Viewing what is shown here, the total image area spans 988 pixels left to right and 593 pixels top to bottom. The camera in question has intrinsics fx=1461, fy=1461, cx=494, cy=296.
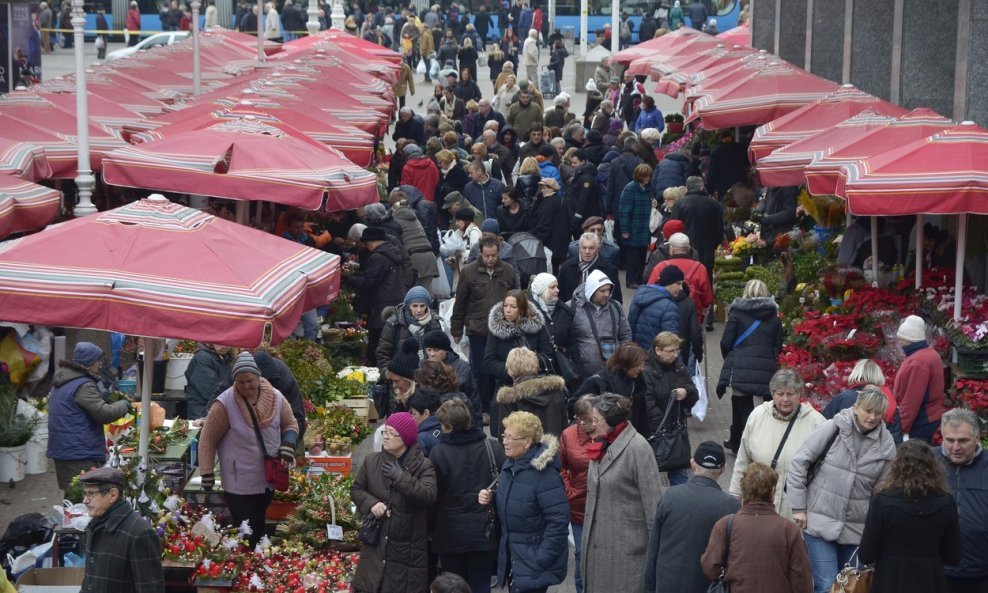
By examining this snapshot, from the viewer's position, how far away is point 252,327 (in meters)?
7.54

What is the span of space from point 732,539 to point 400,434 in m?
1.97

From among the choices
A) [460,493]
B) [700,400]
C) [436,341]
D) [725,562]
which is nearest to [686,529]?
[725,562]

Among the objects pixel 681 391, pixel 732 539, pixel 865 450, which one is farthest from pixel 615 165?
pixel 732 539

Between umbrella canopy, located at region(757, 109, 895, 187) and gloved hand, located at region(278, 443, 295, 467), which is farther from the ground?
umbrella canopy, located at region(757, 109, 895, 187)

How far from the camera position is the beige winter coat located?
28.7ft

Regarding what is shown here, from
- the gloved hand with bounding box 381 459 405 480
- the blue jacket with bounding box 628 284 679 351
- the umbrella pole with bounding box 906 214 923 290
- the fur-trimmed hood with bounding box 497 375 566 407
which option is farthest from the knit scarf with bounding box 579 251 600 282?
the gloved hand with bounding box 381 459 405 480

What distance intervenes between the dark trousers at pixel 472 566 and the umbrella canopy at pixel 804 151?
6694 mm

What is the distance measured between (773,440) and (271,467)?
3.10 meters

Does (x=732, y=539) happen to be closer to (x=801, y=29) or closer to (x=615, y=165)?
(x=615, y=165)

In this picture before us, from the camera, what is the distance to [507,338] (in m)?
10.9

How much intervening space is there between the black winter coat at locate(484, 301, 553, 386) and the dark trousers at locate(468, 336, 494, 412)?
1.31 meters

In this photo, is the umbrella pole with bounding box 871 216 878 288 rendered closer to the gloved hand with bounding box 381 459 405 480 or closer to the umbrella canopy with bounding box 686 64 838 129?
the umbrella canopy with bounding box 686 64 838 129

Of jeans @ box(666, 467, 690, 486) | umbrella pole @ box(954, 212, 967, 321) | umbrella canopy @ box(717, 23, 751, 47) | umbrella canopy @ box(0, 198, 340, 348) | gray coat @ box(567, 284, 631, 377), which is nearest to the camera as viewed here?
umbrella canopy @ box(0, 198, 340, 348)

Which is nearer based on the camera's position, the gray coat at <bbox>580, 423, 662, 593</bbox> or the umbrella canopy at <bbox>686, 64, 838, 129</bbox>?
the gray coat at <bbox>580, 423, 662, 593</bbox>
